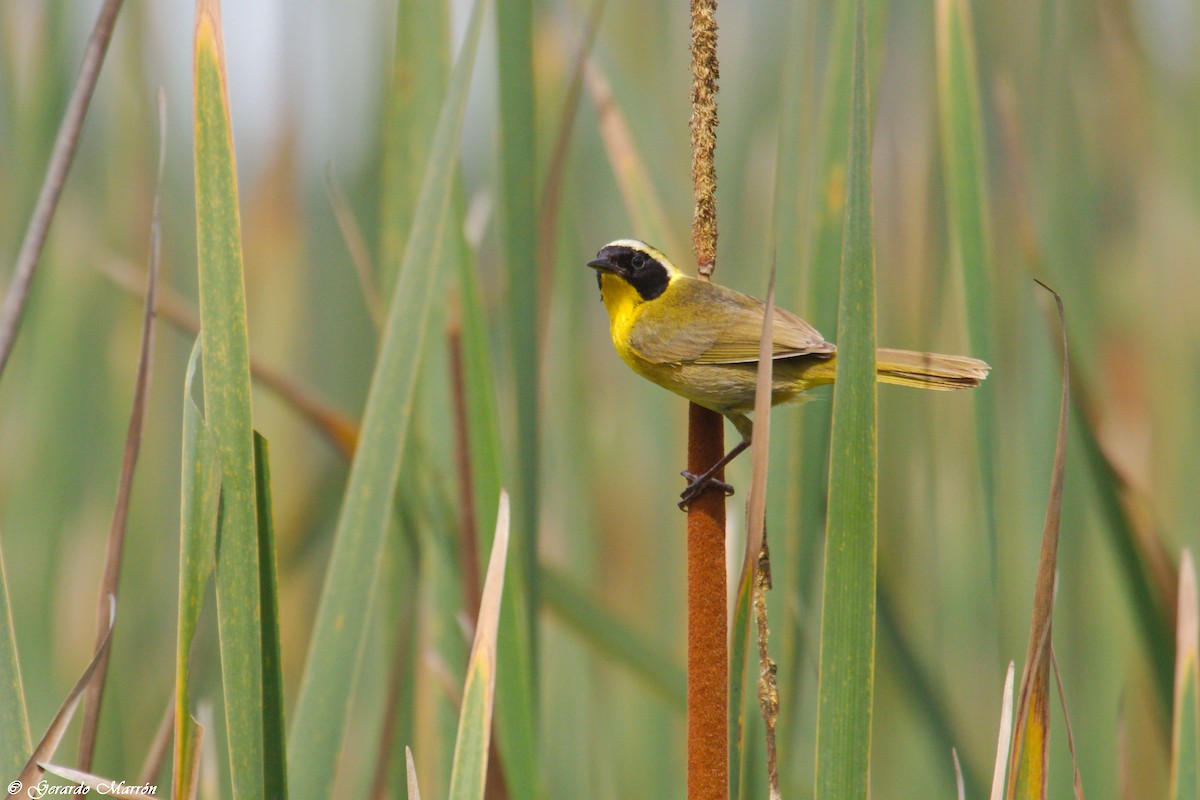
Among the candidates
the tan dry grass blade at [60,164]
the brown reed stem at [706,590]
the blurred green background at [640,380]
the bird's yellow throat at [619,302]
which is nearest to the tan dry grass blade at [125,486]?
the tan dry grass blade at [60,164]

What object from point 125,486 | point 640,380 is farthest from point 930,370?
point 640,380

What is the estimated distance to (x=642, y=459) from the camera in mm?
2537

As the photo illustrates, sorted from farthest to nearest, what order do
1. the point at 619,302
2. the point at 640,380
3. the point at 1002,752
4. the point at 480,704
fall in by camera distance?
the point at 640,380, the point at 619,302, the point at 1002,752, the point at 480,704

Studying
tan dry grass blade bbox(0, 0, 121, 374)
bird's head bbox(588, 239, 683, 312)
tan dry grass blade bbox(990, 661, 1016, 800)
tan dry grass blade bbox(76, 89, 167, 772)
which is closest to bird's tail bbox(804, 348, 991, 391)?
tan dry grass blade bbox(990, 661, 1016, 800)

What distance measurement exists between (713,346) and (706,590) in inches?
31.3

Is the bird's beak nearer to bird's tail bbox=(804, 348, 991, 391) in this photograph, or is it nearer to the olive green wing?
the olive green wing

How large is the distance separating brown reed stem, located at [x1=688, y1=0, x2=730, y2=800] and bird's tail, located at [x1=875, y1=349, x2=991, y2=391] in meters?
0.36

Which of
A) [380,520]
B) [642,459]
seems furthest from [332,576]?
[642,459]

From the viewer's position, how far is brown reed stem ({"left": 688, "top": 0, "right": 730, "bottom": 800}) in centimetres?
100

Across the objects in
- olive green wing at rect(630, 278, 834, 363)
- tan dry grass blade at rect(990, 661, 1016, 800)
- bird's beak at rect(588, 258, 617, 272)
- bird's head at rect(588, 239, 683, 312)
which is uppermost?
bird's head at rect(588, 239, 683, 312)

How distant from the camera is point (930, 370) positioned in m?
1.37

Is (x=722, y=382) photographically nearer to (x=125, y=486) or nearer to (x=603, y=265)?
(x=603, y=265)

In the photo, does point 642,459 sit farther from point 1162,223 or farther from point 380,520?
point 380,520

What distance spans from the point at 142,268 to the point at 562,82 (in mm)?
1149
